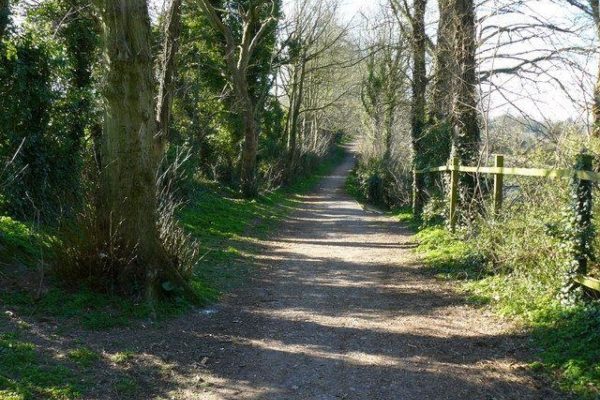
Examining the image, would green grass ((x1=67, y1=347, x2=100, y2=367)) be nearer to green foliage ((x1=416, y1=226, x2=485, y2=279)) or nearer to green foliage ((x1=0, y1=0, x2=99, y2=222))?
green foliage ((x1=0, y1=0, x2=99, y2=222))

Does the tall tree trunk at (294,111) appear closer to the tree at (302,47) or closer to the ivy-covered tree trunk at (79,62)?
the tree at (302,47)

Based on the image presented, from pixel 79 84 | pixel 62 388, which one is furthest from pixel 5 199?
pixel 62 388

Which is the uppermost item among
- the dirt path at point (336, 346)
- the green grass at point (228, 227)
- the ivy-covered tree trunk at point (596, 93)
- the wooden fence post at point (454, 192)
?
the ivy-covered tree trunk at point (596, 93)

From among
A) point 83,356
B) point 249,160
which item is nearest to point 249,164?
point 249,160

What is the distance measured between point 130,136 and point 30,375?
2927 mm

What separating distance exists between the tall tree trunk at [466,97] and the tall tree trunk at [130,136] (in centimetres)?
721

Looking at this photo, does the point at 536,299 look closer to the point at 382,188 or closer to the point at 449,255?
the point at 449,255

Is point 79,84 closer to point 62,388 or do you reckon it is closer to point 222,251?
point 222,251

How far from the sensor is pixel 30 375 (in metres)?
4.32

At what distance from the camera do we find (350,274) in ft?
31.7

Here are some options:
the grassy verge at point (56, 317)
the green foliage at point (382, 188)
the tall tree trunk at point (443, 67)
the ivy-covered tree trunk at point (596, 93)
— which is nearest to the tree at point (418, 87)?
the tall tree trunk at point (443, 67)

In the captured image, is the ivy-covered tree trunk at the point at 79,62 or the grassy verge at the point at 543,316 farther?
the ivy-covered tree trunk at the point at 79,62

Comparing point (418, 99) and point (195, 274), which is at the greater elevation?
point (418, 99)

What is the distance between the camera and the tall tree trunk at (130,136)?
6.14 m
